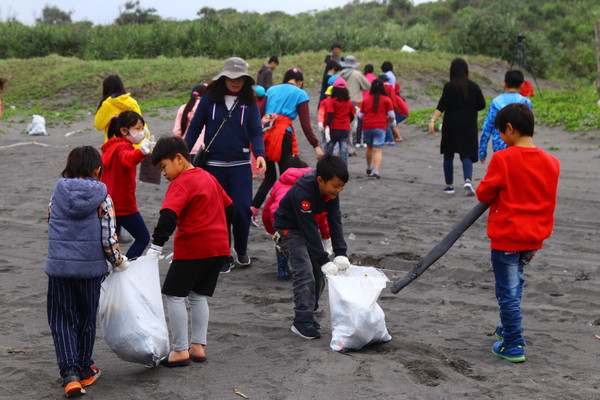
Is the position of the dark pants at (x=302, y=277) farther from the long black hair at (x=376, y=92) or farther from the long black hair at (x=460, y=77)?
the long black hair at (x=376, y=92)

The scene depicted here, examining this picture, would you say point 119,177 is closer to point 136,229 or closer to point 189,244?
point 136,229

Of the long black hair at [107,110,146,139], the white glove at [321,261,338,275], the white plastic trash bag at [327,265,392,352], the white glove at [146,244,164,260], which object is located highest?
the long black hair at [107,110,146,139]

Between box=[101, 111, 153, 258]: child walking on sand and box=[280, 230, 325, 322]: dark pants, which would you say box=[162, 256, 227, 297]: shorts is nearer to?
box=[280, 230, 325, 322]: dark pants

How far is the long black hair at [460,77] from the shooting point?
10086 mm

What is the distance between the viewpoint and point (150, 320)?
4328 mm

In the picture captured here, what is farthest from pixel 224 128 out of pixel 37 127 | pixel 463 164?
pixel 37 127

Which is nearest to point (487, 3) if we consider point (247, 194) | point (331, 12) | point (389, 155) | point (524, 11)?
point (524, 11)

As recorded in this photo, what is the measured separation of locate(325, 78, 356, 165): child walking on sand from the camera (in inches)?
471

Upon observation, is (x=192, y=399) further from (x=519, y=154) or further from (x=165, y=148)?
(x=519, y=154)

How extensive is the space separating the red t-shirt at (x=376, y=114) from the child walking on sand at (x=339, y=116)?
254mm

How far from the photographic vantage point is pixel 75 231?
4.13 m

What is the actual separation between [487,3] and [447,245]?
4963 cm

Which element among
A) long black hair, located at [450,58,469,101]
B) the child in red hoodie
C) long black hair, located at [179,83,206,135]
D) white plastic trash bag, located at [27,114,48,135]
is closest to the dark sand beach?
the child in red hoodie

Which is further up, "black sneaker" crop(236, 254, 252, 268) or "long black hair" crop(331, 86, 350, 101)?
"long black hair" crop(331, 86, 350, 101)
